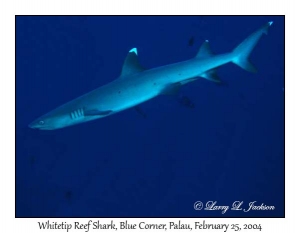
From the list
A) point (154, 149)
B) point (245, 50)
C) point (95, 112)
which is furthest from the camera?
point (154, 149)

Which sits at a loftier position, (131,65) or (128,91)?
(131,65)

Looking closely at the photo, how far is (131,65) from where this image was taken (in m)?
4.61

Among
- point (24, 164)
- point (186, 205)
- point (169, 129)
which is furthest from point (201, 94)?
point (24, 164)

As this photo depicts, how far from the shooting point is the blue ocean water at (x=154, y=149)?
23.7ft

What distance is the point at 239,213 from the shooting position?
23.0 ft

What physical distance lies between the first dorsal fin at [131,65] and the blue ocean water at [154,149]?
2.71m

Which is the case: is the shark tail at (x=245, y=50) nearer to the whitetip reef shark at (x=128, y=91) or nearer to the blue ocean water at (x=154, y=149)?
the whitetip reef shark at (x=128, y=91)

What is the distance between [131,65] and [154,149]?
3.39 meters

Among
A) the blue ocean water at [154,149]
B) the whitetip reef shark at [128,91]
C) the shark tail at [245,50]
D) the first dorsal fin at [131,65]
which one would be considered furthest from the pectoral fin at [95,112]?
the blue ocean water at [154,149]

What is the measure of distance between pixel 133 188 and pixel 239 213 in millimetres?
2477

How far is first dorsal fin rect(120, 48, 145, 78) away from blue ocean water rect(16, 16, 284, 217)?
271 cm

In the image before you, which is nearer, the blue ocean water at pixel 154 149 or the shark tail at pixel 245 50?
the shark tail at pixel 245 50

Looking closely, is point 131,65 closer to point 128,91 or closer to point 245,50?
point 128,91

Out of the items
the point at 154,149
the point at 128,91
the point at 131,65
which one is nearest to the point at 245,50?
the point at 131,65
